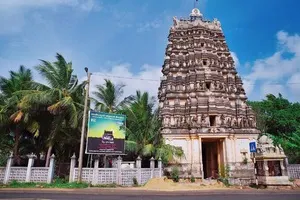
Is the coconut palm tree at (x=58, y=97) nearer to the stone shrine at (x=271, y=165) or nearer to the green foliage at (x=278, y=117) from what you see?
the stone shrine at (x=271, y=165)

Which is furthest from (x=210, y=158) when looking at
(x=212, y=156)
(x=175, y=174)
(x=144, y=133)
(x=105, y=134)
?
(x=105, y=134)

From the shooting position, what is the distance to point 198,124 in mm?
24406

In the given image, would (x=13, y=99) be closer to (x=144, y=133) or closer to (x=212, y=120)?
(x=144, y=133)

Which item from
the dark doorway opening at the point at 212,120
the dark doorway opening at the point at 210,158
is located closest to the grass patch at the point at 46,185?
the dark doorway opening at the point at 212,120

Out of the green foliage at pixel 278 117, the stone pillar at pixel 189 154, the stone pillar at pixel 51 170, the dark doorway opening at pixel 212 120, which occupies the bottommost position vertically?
the stone pillar at pixel 51 170

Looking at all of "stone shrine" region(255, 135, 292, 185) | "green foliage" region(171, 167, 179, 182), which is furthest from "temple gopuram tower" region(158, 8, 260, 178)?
"stone shrine" region(255, 135, 292, 185)

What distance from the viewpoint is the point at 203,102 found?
1008 inches

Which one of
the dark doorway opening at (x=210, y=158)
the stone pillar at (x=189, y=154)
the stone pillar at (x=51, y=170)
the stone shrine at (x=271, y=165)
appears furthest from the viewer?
the dark doorway opening at (x=210, y=158)

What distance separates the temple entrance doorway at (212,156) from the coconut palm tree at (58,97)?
1423cm

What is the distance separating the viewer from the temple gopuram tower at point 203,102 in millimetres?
24141

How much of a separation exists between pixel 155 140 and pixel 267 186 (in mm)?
10469

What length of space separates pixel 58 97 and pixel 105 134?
4782 mm

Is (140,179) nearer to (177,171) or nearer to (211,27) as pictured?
(177,171)

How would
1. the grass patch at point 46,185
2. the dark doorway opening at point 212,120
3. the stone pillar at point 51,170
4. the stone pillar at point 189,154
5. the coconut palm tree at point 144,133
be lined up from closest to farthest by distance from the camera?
the grass patch at point 46,185 < the stone pillar at point 51,170 < the coconut palm tree at point 144,133 < the stone pillar at point 189,154 < the dark doorway opening at point 212,120
